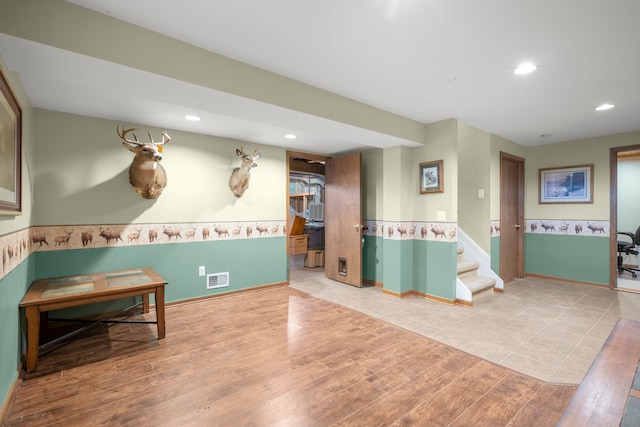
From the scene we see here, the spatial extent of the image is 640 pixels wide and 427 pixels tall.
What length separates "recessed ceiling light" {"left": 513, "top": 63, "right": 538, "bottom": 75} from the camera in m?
2.38

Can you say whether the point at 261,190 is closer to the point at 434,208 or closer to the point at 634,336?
the point at 434,208

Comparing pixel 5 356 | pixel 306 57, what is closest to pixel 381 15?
pixel 306 57

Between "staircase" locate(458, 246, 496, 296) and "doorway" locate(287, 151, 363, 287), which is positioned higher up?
"doorway" locate(287, 151, 363, 287)

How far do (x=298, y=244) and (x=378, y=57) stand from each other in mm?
5315

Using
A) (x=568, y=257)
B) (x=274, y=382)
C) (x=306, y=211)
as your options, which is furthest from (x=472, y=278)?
(x=306, y=211)

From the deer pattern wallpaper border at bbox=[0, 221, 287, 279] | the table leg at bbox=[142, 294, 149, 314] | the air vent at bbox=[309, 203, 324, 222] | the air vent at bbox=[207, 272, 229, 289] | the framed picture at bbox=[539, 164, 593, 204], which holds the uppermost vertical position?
the framed picture at bbox=[539, 164, 593, 204]

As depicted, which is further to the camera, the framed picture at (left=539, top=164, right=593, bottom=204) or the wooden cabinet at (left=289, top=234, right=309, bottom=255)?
the wooden cabinet at (left=289, top=234, right=309, bottom=255)

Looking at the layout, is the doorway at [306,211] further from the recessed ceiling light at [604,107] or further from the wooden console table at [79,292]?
the recessed ceiling light at [604,107]

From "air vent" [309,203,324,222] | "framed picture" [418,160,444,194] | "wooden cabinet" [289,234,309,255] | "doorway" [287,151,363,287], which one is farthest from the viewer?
"air vent" [309,203,324,222]

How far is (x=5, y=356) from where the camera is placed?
6.04 ft

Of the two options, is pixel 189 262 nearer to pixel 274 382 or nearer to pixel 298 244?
pixel 274 382

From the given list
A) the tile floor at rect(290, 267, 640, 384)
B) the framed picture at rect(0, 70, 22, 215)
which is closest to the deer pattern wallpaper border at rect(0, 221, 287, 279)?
the framed picture at rect(0, 70, 22, 215)

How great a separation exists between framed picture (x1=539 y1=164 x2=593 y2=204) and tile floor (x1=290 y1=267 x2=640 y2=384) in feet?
4.56

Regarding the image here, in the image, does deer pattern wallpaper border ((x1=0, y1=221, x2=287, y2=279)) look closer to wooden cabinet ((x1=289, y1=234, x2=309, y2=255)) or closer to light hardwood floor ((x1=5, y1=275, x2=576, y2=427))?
light hardwood floor ((x1=5, y1=275, x2=576, y2=427))
